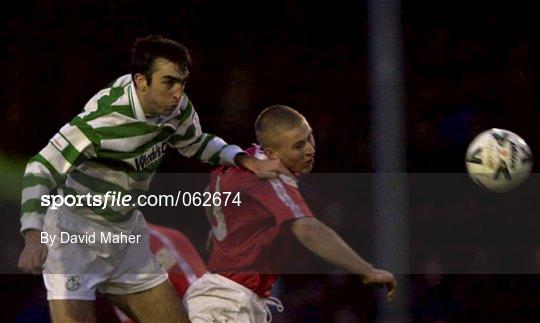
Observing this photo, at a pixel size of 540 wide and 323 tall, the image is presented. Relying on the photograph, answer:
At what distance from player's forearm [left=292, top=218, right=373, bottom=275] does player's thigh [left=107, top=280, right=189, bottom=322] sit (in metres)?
0.65

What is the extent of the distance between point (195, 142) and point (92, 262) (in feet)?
1.75

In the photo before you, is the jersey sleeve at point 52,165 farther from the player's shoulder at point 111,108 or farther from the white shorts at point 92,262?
the white shorts at point 92,262

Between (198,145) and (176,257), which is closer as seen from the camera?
(198,145)

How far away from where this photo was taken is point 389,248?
5.33 meters

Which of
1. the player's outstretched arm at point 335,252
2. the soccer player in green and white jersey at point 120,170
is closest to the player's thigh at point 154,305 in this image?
the soccer player in green and white jersey at point 120,170

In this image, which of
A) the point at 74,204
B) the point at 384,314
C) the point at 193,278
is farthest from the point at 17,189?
the point at 384,314

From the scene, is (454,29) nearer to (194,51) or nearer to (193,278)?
(194,51)

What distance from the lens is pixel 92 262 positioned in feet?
17.3

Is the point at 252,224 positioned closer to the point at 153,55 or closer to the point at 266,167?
the point at 266,167

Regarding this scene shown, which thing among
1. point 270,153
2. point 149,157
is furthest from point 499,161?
point 149,157

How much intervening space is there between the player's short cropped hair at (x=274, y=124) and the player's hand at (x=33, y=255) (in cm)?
77

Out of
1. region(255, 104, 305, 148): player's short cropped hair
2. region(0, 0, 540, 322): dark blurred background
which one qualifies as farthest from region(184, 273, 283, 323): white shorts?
region(0, 0, 540, 322): dark blurred background

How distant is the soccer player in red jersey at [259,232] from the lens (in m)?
4.94

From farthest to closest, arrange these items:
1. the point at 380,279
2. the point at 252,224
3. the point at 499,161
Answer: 1. the point at 499,161
2. the point at 252,224
3. the point at 380,279
